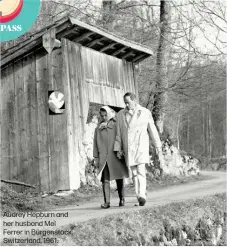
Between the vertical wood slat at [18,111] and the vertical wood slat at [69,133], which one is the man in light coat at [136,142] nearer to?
the vertical wood slat at [69,133]

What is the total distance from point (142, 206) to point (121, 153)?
1026 millimetres

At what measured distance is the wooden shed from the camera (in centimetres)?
A: 1341

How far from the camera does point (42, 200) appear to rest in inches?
494

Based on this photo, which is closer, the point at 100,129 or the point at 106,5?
the point at 100,129

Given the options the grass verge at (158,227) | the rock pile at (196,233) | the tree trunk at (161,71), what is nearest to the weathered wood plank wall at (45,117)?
the grass verge at (158,227)

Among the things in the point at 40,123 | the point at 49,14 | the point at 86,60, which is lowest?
the point at 40,123

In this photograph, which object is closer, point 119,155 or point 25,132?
point 119,155

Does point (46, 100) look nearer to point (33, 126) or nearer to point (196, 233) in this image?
point (33, 126)

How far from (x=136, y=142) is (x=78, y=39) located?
4.99 meters

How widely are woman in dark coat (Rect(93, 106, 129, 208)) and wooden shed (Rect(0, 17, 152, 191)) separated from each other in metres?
3.28

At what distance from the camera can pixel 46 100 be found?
13711 mm

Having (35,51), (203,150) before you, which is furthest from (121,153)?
(203,150)

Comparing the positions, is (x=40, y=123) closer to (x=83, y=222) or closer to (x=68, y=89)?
(x=68, y=89)

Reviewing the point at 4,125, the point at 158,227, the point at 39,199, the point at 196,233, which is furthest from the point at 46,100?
the point at 158,227
